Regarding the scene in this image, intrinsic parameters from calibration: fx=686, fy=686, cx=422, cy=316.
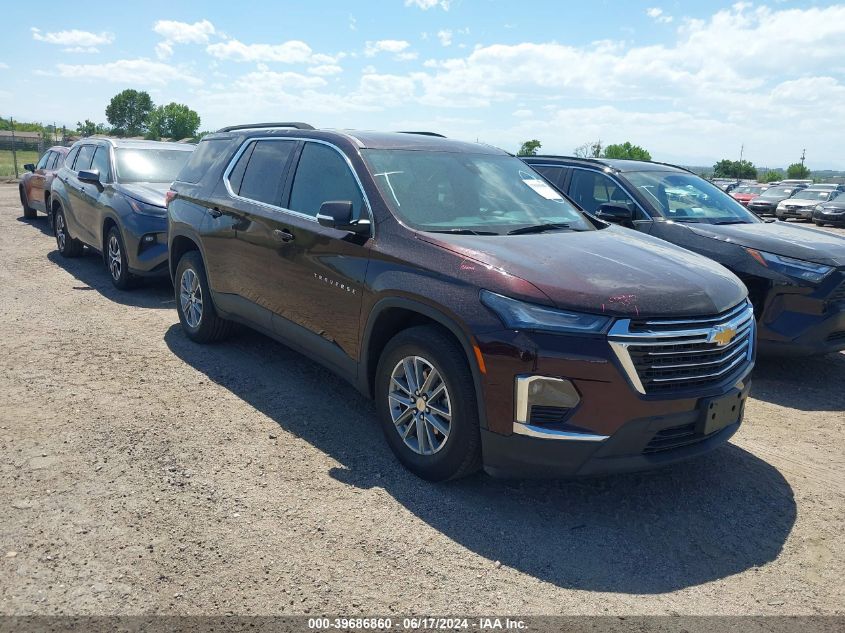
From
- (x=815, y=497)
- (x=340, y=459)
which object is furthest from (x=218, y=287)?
(x=815, y=497)

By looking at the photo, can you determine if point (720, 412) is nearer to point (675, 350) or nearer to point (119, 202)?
point (675, 350)

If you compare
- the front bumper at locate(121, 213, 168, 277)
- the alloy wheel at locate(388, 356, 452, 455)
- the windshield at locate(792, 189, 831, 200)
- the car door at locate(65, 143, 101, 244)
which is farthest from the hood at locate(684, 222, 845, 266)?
the windshield at locate(792, 189, 831, 200)

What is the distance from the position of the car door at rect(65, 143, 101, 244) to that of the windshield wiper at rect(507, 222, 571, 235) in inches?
259

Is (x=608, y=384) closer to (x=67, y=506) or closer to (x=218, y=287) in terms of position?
(x=67, y=506)

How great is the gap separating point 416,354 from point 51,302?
18.7 ft

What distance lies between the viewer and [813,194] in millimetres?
28703

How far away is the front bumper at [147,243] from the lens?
25.5 ft

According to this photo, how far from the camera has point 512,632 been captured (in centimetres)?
262

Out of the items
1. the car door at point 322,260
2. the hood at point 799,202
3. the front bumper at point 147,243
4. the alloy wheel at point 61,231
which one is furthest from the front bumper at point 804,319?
the hood at point 799,202

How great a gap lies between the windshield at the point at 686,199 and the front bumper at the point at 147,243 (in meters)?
5.15

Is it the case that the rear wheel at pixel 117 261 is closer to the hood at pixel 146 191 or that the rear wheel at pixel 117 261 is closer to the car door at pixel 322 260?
the hood at pixel 146 191

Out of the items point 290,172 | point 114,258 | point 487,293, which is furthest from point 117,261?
point 487,293

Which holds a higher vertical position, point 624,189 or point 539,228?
point 624,189

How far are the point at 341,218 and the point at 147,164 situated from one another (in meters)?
6.18
